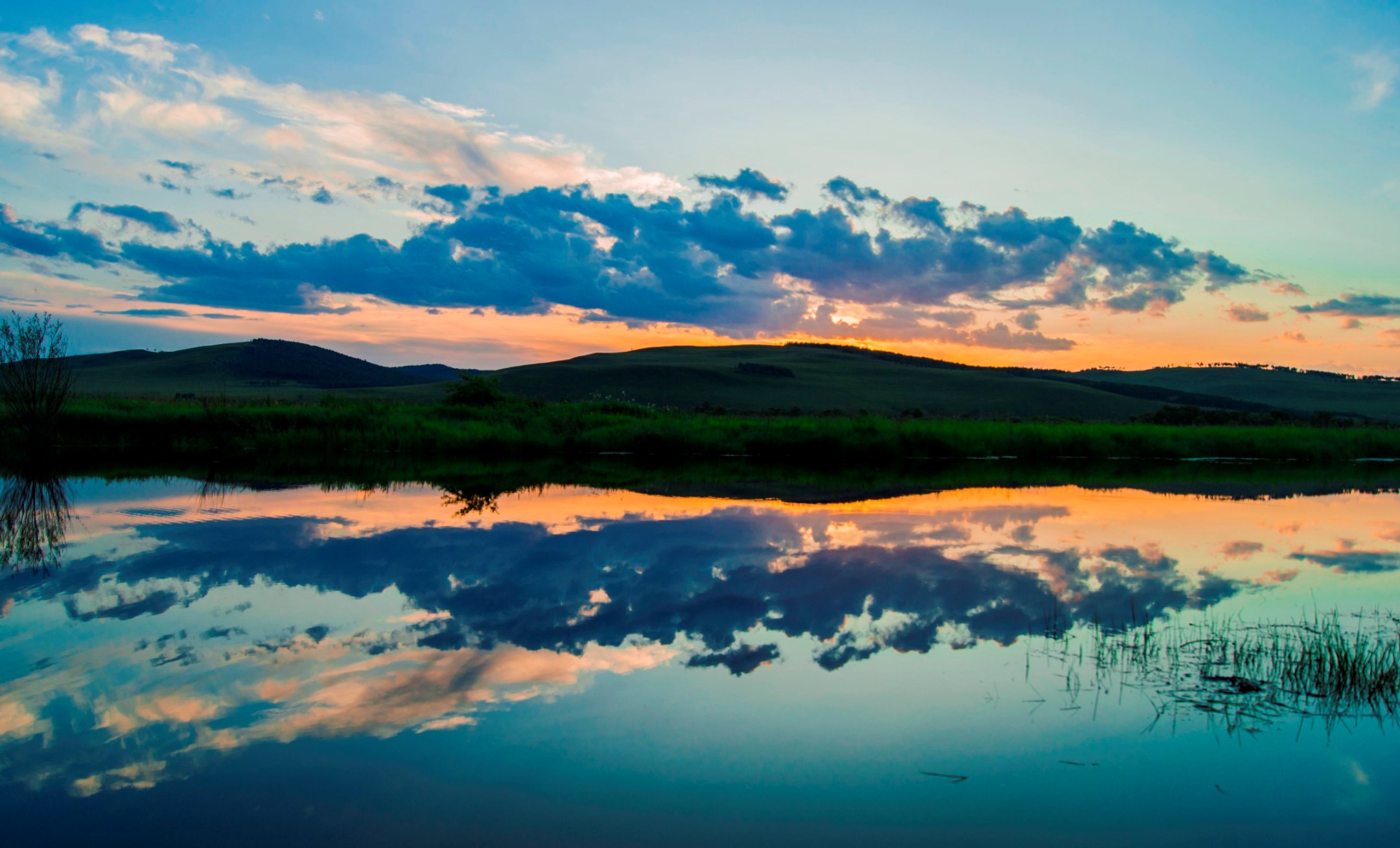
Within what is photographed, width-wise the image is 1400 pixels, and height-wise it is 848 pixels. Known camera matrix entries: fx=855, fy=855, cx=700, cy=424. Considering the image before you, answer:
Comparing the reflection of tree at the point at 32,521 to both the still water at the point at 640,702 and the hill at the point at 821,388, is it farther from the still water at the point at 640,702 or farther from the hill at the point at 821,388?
the hill at the point at 821,388

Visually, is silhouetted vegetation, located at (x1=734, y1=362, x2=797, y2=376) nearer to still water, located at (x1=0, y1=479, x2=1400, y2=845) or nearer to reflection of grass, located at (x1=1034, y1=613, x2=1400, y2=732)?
still water, located at (x1=0, y1=479, x2=1400, y2=845)

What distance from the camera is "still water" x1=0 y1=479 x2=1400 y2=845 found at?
3.50 meters

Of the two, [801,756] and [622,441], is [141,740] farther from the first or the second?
[622,441]

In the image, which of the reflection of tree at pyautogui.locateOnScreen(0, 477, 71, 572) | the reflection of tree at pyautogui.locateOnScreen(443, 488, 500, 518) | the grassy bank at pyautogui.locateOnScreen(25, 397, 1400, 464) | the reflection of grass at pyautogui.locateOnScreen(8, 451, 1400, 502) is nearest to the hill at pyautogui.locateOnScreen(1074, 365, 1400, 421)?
the grassy bank at pyautogui.locateOnScreen(25, 397, 1400, 464)

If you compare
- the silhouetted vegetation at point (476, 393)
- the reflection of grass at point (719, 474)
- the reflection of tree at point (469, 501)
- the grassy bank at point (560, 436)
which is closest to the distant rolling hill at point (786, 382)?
the silhouetted vegetation at point (476, 393)

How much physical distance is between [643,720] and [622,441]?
66.2 feet

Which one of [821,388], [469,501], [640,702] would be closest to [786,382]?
[821,388]

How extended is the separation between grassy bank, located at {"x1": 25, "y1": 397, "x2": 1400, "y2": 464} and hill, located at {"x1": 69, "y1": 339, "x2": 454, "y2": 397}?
1323 inches

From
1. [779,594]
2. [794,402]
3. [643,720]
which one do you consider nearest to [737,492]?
[779,594]

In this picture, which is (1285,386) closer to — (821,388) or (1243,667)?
(821,388)

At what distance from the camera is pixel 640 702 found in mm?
4711

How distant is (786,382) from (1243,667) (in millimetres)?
60084

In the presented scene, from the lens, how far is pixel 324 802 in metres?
3.50

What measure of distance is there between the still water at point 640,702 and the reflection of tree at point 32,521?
0.10m
